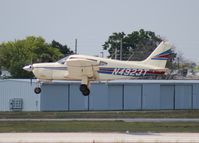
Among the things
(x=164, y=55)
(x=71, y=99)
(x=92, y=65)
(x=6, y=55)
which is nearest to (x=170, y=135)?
(x=92, y=65)

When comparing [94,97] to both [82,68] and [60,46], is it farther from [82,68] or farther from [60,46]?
[60,46]

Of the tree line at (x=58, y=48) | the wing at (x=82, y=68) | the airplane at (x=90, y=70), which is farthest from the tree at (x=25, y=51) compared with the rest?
the wing at (x=82, y=68)

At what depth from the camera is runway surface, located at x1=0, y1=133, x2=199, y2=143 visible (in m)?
25.5

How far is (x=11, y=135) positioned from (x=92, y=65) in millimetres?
10884

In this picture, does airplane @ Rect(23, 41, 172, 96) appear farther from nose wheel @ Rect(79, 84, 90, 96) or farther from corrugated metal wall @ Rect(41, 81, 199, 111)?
corrugated metal wall @ Rect(41, 81, 199, 111)

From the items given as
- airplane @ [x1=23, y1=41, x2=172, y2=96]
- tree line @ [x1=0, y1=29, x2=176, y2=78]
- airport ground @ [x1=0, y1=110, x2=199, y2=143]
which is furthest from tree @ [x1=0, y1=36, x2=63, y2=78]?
airport ground @ [x1=0, y1=110, x2=199, y2=143]

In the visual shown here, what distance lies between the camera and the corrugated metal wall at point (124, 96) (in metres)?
59.5

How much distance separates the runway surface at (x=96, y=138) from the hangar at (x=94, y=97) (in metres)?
29.9

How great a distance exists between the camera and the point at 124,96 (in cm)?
6106

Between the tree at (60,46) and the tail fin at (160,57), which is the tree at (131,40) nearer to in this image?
the tree at (60,46)

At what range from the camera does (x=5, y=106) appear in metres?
59.7

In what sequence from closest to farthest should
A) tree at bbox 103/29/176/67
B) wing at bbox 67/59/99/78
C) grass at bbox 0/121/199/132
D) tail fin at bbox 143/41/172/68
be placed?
grass at bbox 0/121/199/132, wing at bbox 67/59/99/78, tail fin at bbox 143/41/172/68, tree at bbox 103/29/176/67

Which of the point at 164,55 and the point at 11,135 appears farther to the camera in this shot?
the point at 164,55

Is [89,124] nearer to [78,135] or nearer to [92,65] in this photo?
[92,65]
